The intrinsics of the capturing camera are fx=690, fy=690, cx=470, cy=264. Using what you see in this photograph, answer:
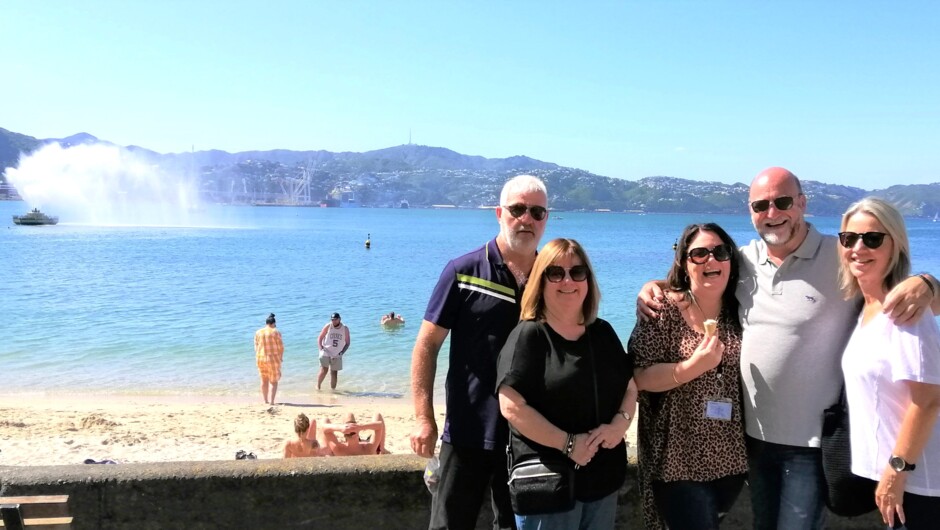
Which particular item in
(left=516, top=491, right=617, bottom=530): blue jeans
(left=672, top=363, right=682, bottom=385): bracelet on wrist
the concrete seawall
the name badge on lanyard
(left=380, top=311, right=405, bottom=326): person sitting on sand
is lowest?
(left=380, top=311, right=405, bottom=326): person sitting on sand

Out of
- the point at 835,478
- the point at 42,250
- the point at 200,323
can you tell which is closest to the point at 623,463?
the point at 835,478

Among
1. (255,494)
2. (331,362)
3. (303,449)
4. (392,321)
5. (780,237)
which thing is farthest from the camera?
(392,321)

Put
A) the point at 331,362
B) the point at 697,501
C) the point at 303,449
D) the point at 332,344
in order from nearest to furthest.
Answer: the point at 697,501 < the point at 303,449 < the point at 332,344 < the point at 331,362

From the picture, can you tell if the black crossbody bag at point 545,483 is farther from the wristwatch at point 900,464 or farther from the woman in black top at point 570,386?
the wristwatch at point 900,464

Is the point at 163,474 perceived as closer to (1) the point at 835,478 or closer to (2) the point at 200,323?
(1) the point at 835,478

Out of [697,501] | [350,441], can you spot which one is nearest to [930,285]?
[697,501]

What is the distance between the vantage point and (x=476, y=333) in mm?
3340

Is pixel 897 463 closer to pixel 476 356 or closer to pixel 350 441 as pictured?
pixel 476 356


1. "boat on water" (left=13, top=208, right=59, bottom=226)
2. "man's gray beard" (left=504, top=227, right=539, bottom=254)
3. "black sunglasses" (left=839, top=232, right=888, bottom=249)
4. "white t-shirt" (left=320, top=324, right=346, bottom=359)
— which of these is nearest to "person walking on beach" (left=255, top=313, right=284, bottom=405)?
"white t-shirt" (left=320, top=324, right=346, bottom=359)

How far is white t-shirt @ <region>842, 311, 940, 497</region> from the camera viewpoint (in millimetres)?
2641

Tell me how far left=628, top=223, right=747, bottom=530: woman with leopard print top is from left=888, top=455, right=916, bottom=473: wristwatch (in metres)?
0.62

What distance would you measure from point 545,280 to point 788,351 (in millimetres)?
1156

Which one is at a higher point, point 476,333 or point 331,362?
point 476,333

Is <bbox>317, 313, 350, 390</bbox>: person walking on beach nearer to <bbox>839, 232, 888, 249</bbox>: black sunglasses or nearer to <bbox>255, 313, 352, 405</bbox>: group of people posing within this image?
<bbox>255, 313, 352, 405</bbox>: group of people posing
